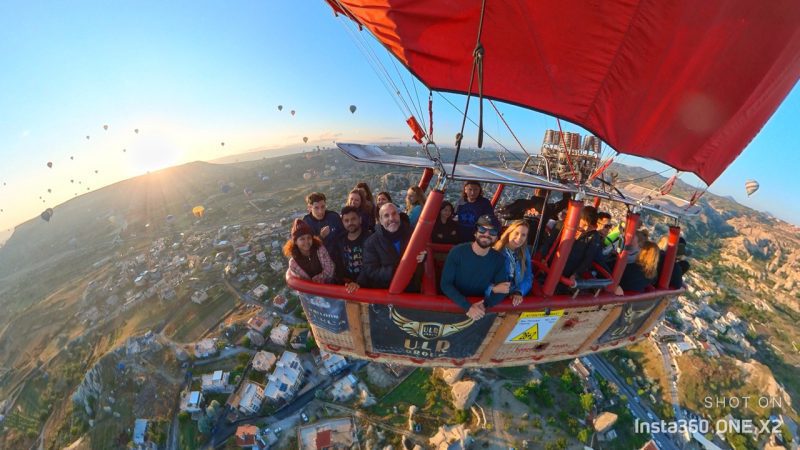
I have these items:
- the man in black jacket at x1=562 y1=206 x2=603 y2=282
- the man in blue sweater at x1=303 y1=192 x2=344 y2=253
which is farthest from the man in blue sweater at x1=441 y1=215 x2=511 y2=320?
the man in blue sweater at x1=303 y1=192 x2=344 y2=253

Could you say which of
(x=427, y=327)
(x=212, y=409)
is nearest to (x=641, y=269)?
(x=427, y=327)

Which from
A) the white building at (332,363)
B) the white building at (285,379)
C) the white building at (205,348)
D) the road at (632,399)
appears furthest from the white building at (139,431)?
the road at (632,399)

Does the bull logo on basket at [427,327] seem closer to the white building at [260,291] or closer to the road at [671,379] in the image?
the white building at [260,291]

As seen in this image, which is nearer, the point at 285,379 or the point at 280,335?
the point at 285,379

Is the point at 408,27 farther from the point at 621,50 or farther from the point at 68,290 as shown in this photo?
the point at 68,290

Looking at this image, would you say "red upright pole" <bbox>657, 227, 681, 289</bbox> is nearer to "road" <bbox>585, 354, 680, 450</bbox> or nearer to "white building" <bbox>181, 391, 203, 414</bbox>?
"white building" <bbox>181, 391, 203, 414</bbox>

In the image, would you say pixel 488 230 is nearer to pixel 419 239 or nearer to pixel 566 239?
pixel 419 239
